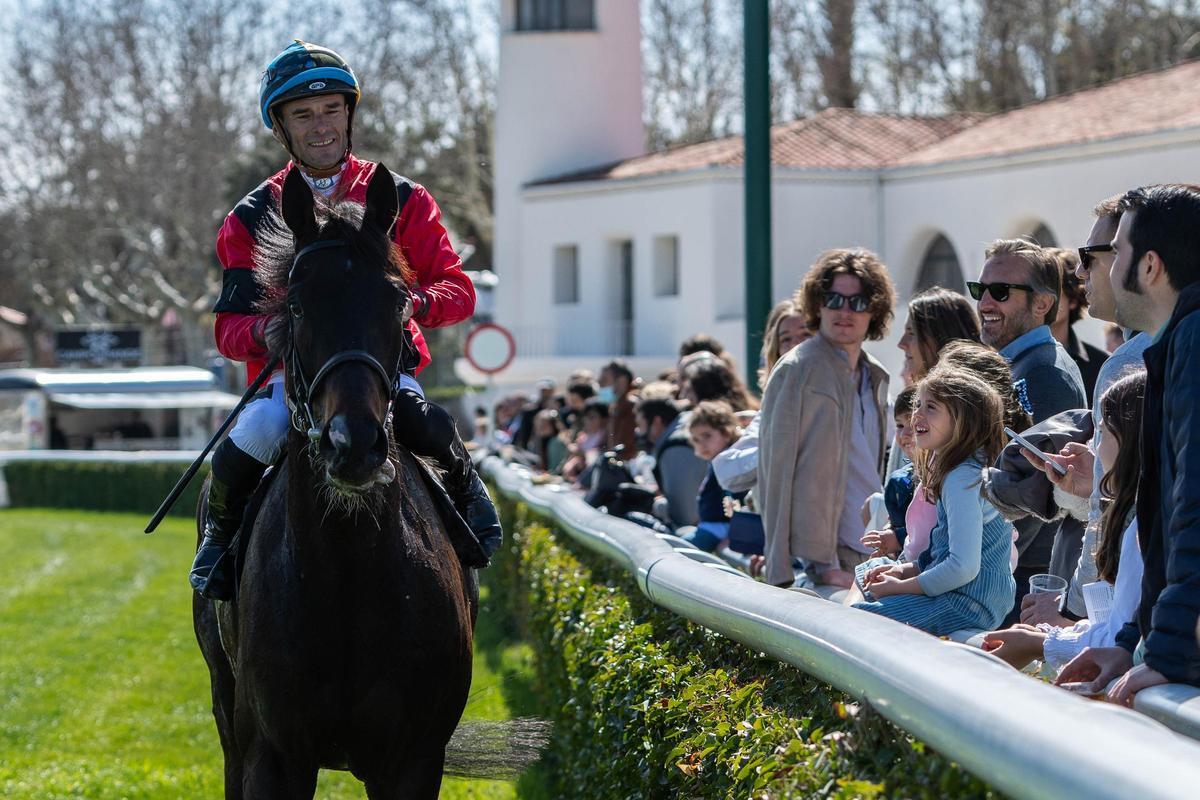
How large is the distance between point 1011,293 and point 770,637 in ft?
8.17

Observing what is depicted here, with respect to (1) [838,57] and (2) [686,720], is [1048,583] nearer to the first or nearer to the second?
(2) [686,720]

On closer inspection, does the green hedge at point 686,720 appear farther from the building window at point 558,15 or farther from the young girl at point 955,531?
the building window at point 558,15

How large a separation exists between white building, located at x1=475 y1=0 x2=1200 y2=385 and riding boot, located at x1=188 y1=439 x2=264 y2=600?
18859 millimetres

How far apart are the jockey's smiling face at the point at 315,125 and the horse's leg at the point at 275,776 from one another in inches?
76.8

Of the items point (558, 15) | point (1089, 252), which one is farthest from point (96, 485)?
point (1089, 252)

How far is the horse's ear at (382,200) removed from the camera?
4.76 meters

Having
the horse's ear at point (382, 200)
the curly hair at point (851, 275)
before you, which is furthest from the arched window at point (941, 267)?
the horse's ear at point (382, 200)

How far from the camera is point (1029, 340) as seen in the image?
5836 millimetres

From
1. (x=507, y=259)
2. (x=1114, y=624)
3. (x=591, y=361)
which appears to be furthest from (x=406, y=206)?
(x=507, y=259)

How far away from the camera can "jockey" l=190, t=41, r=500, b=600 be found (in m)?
5.10

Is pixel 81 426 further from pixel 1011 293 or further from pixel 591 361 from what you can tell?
pixel 1011 293

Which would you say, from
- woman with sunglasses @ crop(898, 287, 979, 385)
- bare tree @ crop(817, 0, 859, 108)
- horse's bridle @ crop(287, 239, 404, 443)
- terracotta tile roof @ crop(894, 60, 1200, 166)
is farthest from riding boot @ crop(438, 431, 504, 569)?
bare tree @ crop(817, 0, 859, 108)

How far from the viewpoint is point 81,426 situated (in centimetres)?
4578

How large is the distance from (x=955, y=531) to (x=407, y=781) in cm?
185
